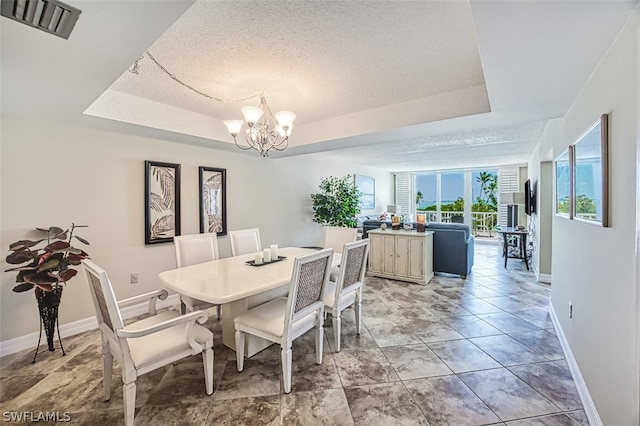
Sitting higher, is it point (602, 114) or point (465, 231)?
point (602, 114)

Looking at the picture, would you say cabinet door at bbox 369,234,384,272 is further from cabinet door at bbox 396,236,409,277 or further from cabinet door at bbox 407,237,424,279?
cabinet door at bbox 407,237,424,279

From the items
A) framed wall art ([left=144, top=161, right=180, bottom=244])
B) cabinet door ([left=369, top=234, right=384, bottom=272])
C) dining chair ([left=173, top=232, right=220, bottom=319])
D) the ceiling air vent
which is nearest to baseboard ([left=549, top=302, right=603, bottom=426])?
cabinet door ([left=369, top=234, right=384, bottom=272])

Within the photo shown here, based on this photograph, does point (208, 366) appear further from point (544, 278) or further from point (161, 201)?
point (544, 278)

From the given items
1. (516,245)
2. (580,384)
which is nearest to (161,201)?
(580,384)

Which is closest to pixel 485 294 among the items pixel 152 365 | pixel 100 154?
pixel 152 365

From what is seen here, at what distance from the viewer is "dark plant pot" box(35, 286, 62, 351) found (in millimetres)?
2504

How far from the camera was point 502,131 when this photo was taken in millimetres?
4344

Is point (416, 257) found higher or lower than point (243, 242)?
lower

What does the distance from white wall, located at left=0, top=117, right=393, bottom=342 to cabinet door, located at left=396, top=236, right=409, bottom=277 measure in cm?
252

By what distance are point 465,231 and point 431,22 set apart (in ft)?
12.5

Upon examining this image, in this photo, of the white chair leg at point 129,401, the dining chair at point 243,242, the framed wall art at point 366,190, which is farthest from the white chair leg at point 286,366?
the framed wall art at point 366,190

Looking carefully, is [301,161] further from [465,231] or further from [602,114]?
[602,114]

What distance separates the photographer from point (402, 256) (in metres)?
4.69

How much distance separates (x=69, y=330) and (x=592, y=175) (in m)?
4.73
